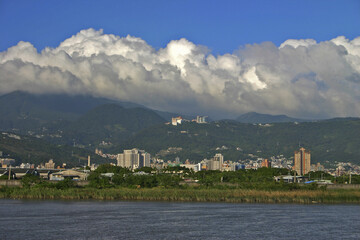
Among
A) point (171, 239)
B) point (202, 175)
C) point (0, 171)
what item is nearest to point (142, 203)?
point (171, 239)

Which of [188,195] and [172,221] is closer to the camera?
[172,221]

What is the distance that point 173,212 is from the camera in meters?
76.8

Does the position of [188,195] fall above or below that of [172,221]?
above

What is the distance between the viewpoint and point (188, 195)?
96812 millimetres

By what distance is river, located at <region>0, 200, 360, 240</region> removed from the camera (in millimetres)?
57156

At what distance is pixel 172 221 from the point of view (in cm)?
6681

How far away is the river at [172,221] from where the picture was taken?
5716 centimetres

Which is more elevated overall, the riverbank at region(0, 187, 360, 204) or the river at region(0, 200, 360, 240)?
the riverbank at region(0, 187, 360, 204)

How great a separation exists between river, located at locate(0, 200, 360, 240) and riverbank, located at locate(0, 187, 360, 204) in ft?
19.8

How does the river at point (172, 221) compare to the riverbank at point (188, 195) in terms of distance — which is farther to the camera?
the riverbank at point (188, 195)

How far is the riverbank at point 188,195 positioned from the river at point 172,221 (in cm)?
603

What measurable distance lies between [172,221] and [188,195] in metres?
30.1

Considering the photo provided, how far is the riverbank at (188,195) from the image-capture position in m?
95.4

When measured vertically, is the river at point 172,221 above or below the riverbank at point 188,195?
below
